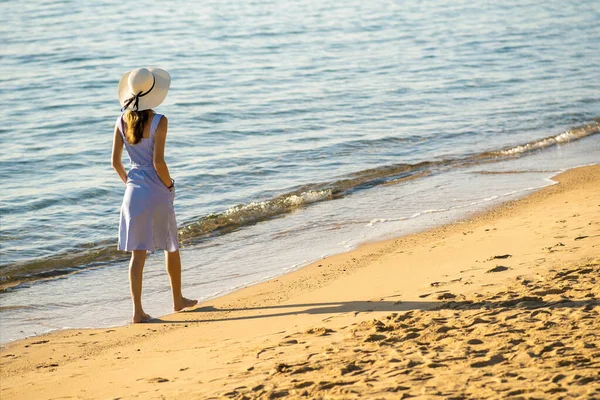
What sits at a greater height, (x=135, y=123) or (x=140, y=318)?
(x=135, y=123)

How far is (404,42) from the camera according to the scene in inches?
887

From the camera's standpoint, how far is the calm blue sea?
8.07 m

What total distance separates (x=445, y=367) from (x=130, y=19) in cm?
2471

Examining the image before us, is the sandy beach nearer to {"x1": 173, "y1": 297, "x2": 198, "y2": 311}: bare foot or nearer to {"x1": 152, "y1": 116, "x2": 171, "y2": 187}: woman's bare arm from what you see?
{"x1": 173, "y1": 297, "x2": 198, "y2": 311}: bare foot

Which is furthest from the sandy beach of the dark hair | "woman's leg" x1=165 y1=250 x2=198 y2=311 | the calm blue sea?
the dark hair

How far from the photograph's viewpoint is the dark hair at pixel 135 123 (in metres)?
5.63

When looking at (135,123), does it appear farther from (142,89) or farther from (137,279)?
(137,279)

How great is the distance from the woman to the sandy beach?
1.82ft

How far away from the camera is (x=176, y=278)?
620 cm

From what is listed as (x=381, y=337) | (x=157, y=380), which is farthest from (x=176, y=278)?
(x=381, y=337)

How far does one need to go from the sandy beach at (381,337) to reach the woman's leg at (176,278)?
111 millimetres

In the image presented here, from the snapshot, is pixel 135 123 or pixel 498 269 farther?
pixel 498 269

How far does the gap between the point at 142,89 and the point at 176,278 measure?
1.43m

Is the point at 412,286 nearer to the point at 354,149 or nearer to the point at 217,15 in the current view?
the point at 354,149
